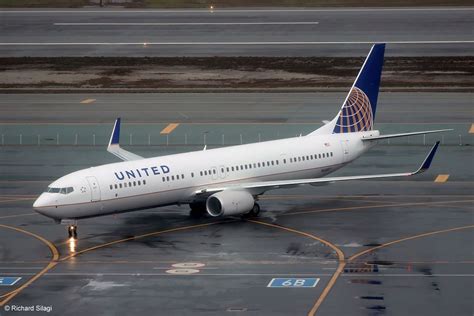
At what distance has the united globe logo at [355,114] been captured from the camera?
80688 mm

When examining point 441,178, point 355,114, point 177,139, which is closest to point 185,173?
point 355,114

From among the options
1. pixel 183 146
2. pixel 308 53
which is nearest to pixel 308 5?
pixel 308 53

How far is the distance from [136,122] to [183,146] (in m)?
13.7

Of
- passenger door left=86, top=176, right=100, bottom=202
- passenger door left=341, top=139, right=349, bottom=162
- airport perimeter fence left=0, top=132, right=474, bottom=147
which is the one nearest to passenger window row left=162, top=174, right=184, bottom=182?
passenger door left=86, top=176, right=100, bottom=202

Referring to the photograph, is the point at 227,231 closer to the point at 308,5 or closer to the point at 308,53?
the point at 308,53

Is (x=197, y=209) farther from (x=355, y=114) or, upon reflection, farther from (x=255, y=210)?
(x=355, y=114)

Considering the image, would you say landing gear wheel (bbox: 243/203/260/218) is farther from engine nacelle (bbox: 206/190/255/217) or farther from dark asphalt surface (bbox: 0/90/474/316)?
engine nacelle (bbox: 206/190/255/217)

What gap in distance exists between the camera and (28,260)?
61.6 m

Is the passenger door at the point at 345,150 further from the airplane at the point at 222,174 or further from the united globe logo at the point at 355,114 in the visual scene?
the united globe logo at the point at 355,114

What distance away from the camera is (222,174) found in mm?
72500

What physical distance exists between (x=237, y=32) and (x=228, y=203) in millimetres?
96096

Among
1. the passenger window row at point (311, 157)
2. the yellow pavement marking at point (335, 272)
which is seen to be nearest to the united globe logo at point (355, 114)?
the passenger window row at point (311, 157)

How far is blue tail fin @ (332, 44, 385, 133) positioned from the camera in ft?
266

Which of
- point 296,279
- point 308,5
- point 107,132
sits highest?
point 308,5
